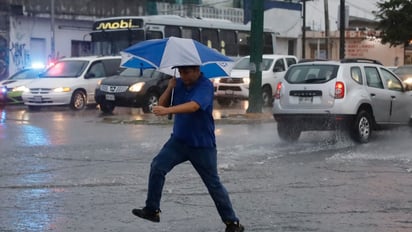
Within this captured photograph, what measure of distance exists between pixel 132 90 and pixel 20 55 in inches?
674

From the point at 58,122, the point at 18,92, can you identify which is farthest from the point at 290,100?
the point at 18,92

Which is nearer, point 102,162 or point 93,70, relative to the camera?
point 102,162

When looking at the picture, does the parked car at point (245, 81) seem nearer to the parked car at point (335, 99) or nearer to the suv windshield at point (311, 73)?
the parked car at point (335, 99)

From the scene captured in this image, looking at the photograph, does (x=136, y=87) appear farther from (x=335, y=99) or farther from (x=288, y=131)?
(x=335, y=99)

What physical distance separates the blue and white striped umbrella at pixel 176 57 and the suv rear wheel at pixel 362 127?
743cm

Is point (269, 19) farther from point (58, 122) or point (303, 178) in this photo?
point (303, 178)

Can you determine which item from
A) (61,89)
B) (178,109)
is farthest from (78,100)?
(178,109)

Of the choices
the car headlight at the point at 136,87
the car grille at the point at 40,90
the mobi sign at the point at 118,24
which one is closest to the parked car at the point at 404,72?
the car headlight at the point at 136,87

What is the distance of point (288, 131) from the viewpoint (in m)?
14.8

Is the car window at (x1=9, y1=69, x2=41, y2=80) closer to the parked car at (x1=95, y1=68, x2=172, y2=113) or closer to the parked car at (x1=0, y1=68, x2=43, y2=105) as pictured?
the parked car at (x1=0, y1=68, x2=43, y2=105)

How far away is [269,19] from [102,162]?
4157 centimetres

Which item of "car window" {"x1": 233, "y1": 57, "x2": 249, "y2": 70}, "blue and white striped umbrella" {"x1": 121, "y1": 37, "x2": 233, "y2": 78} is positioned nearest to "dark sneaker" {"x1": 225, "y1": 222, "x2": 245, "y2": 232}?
"blue and white striped umbrella" {"x1": 121, "y1": 37, "x2": 233, "y2": 78}

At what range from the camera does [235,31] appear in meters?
31.6

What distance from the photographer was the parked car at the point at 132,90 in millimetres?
21703
